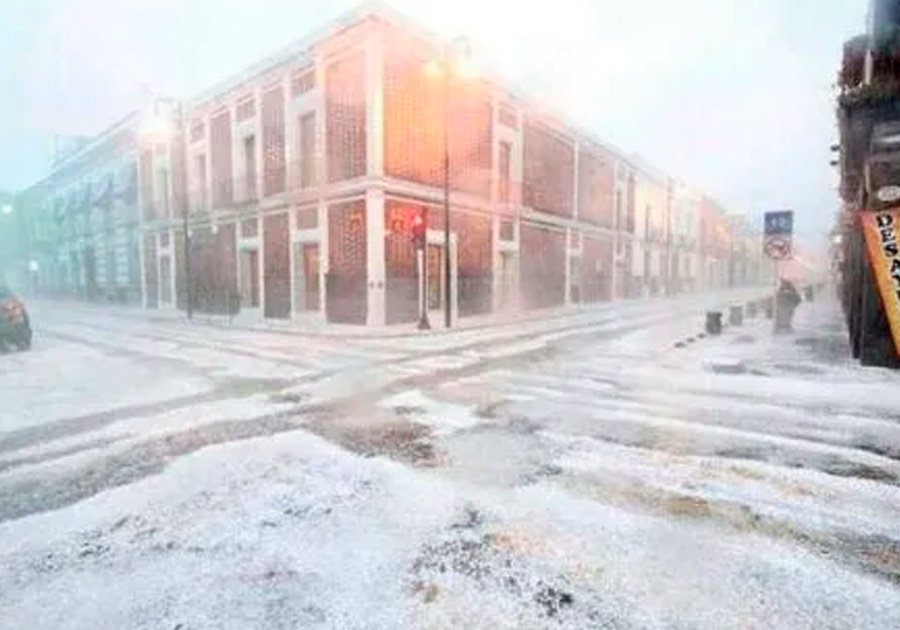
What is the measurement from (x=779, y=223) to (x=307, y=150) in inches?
571

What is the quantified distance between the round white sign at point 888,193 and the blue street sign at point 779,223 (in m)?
5.27

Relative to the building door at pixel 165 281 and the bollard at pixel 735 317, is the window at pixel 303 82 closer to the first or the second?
the building door at pixel 165 281

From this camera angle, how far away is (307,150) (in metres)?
20.8

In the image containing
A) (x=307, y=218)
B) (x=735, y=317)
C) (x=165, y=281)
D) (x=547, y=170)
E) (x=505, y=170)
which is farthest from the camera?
(x=165, y=281)

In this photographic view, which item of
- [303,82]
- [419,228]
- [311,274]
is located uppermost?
[303,82]

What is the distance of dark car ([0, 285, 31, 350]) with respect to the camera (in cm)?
1252

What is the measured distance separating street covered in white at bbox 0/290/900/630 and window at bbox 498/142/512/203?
16647 millimetres

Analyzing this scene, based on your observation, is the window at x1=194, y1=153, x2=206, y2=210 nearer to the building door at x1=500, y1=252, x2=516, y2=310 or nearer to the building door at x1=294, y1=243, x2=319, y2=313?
the building door at x1=294, y1=243, x2=319, y2=313

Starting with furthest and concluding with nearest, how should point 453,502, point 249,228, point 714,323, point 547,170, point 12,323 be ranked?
1. point 547,170
2. point 249,228
3. point 714,323
4. point 12,323
5. point 453,502

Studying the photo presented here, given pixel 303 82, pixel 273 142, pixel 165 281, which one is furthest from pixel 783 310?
pixel 165 281

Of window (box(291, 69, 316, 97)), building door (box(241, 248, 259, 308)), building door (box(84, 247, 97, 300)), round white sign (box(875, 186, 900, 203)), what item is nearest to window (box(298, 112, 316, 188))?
window (box(291, 69, 316, 97))

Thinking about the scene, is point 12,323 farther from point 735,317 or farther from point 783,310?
point 735,317

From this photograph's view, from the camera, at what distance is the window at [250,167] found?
75.8 ft

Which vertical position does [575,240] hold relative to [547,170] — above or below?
below
